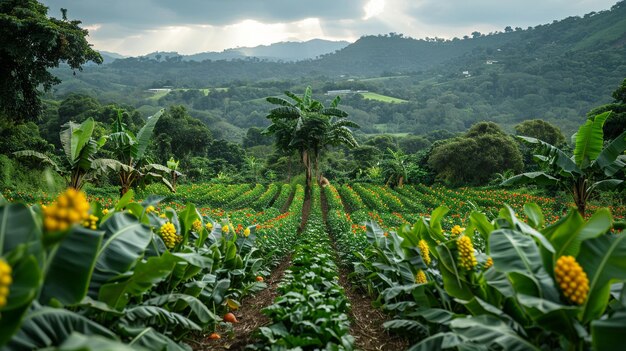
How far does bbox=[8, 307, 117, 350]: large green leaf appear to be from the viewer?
1.84 meters

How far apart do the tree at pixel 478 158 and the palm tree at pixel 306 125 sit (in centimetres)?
973

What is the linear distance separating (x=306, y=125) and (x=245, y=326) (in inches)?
749

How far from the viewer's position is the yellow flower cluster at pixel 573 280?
2248 mm

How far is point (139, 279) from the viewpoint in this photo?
8.70 ft

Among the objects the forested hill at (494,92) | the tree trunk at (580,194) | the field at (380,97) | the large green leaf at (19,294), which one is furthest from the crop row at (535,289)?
the field at (380,97)

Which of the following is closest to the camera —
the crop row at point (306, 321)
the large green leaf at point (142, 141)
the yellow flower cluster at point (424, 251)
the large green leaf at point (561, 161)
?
the crop row at point (306, 321)

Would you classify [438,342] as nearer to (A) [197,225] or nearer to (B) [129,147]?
(A) [197,225]

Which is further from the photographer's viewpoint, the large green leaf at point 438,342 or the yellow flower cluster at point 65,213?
the large green leaf at point 438,342

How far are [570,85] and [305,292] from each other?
110726 millimetres

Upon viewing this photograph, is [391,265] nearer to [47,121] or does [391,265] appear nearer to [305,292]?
[305,292]

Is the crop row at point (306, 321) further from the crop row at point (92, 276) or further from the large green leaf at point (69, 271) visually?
the large green leaf at point (69, 271)

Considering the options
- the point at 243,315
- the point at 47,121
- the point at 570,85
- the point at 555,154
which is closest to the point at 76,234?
the point at 243,315

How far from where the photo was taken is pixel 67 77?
13588cm

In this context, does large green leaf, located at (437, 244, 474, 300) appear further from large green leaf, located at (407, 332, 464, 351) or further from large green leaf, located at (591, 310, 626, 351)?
large green leaf, located at (591, 310, 626, 351)
